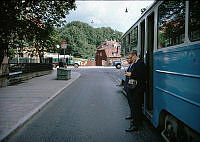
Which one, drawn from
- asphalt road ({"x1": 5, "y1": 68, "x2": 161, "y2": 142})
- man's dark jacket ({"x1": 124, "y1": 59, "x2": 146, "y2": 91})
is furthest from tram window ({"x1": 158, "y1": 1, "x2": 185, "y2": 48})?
asphalt road ({"x1": 5, "y1": 68, "x2": 161, "y2": 142})

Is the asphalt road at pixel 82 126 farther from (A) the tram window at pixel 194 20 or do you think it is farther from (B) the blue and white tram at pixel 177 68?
(A) the tram window at pixel 194 20

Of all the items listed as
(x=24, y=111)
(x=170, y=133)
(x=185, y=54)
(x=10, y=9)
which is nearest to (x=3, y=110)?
(x=24, y=111)

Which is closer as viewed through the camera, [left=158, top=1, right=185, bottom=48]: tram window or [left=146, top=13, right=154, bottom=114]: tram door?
[left=158, top=1, right=185, bottom=48]: tram window

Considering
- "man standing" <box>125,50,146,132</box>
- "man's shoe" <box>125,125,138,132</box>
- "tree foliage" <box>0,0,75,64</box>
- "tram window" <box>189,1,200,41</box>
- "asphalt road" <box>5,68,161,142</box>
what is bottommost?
"asphalt road" <box>5,68,161,142</box>

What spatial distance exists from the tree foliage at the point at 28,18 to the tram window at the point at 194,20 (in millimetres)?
2642

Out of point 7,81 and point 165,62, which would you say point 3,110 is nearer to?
point 165,62

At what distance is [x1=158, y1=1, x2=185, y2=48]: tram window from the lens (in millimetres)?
3382

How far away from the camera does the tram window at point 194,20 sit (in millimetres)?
2879

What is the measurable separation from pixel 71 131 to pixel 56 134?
1.20ft

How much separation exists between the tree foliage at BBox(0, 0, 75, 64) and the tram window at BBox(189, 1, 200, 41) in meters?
2.64

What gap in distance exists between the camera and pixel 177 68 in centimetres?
344

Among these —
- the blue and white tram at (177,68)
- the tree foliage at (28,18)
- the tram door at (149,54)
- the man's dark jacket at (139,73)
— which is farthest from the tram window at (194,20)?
the tree foliage at (28,18)

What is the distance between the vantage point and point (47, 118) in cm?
668

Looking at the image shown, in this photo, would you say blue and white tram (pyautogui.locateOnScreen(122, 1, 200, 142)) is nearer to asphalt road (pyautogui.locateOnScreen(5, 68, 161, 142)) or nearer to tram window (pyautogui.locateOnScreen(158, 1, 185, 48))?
tram window (pyautogui.locateOnScreen(158, 1, 185, 48))
